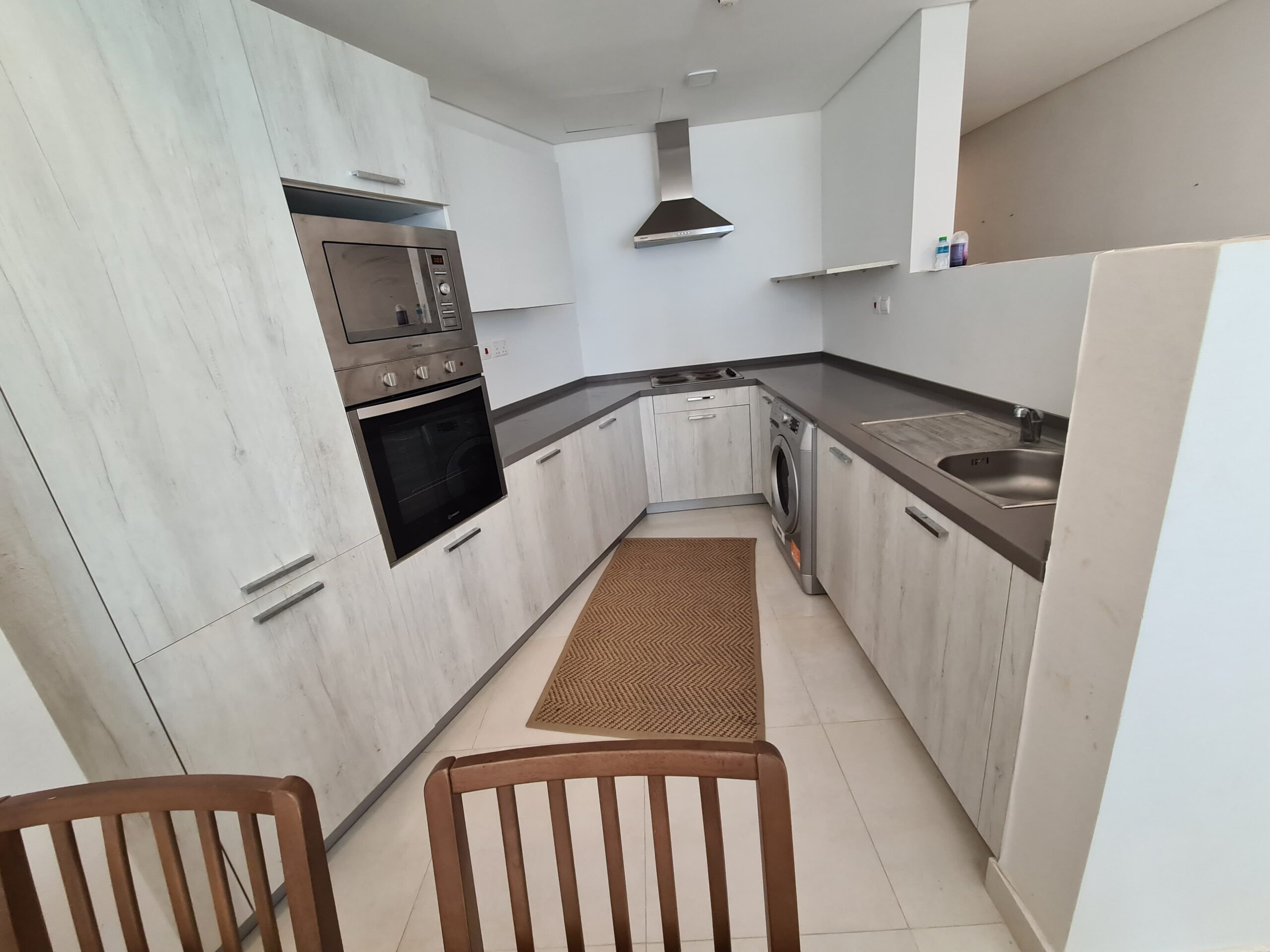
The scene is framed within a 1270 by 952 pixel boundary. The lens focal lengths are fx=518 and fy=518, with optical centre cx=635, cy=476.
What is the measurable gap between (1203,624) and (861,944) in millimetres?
A: 942

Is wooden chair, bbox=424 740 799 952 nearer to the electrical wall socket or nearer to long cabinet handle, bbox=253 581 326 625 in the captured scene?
long cabinet handle, bbox=253 581 326 625

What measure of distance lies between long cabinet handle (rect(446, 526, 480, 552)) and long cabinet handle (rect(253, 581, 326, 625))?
44 cm

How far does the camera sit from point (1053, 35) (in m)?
2.36

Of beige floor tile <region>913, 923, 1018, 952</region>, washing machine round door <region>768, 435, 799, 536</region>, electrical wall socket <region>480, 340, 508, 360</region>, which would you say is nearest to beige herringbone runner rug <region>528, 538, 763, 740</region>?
washing machine round door <region>768, 435, 799, 536</region>

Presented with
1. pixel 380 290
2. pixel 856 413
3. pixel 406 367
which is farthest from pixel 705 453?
pixel 380 290

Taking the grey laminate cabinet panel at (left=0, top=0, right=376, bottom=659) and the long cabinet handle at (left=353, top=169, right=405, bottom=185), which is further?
the long cabinet handle at (left=353, top=169, right=405, bottom=185)

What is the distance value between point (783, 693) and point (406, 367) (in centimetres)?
168

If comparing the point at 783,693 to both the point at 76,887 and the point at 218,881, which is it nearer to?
the point at 218,881

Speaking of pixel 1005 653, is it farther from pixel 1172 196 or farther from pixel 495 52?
pixel 1172 196

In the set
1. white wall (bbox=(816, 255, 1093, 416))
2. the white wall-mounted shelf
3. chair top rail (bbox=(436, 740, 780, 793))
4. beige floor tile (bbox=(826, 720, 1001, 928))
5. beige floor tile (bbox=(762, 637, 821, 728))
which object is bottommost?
beige floor tile (bbox=(826, 720, 1001, 928))

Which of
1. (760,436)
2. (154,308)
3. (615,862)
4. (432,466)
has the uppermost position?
(154,308)

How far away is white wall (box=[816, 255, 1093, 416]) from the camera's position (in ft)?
5.22

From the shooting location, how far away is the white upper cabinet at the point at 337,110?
123cm

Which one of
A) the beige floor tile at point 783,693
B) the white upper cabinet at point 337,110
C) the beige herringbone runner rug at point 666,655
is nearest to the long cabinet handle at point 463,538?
the beige herringbone runner rug at point 666,655
